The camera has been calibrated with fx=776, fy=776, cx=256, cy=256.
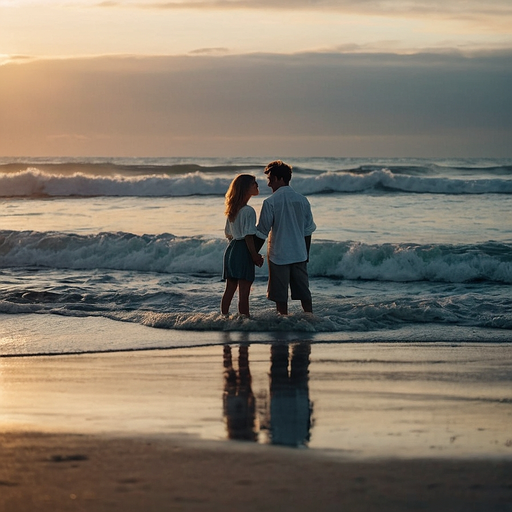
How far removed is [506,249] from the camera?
1420 centimetres

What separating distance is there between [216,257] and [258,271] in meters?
1.21

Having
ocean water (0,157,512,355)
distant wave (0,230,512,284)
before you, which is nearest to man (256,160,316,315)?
ocean water (0,157,512,355)

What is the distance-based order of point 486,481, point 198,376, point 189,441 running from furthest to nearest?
point 198,376 < point 189,441 < point 486,481

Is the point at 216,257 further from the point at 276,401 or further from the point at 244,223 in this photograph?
the point at 276,401

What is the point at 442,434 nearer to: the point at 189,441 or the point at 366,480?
the point at 366,480

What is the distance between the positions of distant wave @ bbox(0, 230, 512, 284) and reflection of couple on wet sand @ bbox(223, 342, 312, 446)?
22.0 feet

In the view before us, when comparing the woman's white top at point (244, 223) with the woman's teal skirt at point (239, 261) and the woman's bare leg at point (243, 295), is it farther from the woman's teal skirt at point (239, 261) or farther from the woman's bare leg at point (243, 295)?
the woman's bare leg at point (243, 295)

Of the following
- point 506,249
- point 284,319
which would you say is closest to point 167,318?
point 284,319

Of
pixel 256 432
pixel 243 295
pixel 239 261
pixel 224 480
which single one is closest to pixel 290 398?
pixel 256 432

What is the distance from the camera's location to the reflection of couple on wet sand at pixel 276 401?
436cm

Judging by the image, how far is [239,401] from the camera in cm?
510

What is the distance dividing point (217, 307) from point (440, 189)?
2633 centimetres

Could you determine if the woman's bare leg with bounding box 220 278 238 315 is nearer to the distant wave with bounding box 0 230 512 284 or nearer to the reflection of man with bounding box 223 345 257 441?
the reflection of man with bounding box 223 345 257 441

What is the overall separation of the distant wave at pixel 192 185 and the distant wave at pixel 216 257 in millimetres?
18134
